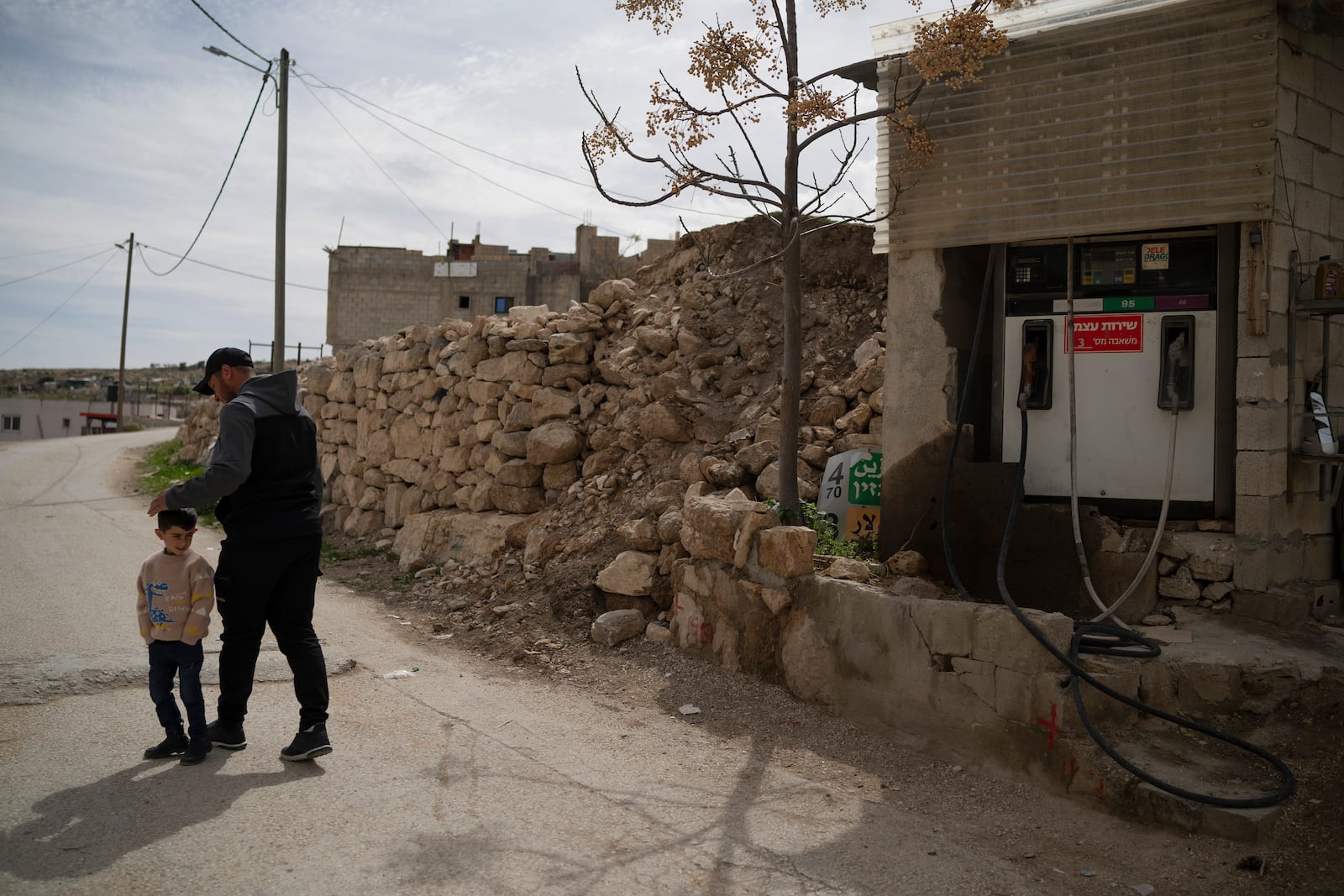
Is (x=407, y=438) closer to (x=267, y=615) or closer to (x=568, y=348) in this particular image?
(x=568, y=348)

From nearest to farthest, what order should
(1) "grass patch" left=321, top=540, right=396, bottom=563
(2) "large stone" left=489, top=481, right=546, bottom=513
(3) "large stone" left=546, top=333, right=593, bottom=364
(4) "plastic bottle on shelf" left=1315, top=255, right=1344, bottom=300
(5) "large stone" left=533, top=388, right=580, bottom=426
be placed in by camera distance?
(4) "plastic bottle on shelf" left=1315, top=255, right=1344, bottom=300 < (2) "large stone" left=489, top=481, right=546, bottom=513 < (5) "large stone" left=533, top=388, right=580, bottom=426 < (3) "large stone" left=546, top=333, right=593, bottom=364 < (1) "grass patch" left=321, top=540, right=396, bottom=563

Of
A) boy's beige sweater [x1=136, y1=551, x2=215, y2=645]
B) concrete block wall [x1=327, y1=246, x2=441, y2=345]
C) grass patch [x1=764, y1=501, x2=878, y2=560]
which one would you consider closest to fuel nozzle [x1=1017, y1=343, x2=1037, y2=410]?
grass patch [x1=764, y1=501, x2=878, y2=560]

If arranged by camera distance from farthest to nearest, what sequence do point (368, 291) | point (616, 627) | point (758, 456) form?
point (368, 291) < point (758, 456) < point (616, 627)

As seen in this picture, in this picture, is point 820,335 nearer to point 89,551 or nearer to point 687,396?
point 687,396

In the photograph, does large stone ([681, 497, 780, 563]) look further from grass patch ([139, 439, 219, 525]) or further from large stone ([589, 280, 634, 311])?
grass patch ([139, 439, 219, 525])

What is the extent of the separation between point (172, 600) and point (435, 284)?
21734 millimetres

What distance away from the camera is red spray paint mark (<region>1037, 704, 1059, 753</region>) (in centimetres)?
416

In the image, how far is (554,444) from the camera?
9125 mm

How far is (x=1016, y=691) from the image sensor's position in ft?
14.3

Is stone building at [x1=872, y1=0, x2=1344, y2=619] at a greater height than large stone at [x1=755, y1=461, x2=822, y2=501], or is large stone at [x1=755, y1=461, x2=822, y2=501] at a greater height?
stone building at [x1=872, y1=0, x2=1344, y2=619]

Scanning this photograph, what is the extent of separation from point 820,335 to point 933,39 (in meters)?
3.42

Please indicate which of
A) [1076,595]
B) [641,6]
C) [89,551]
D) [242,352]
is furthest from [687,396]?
[89,551]

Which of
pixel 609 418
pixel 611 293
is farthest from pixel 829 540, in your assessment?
pixel 611 293

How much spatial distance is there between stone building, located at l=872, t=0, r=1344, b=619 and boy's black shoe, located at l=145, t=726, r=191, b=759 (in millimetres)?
4145
